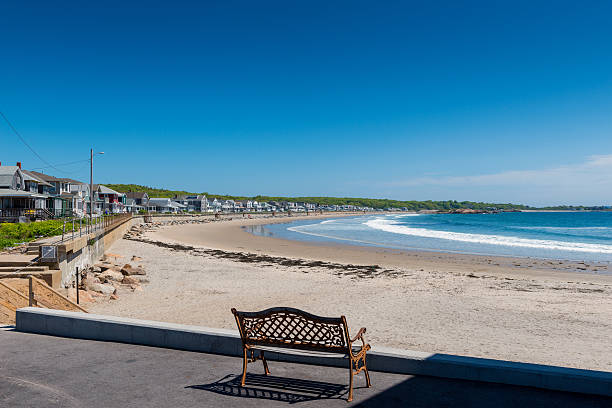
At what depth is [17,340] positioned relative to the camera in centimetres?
619

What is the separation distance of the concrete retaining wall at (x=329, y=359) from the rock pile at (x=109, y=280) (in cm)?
705

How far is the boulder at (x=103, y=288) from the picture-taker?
1352 centimetres

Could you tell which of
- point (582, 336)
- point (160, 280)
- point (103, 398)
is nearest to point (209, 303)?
point (160, 280)

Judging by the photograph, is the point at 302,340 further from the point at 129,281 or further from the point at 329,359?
the point at 129,281

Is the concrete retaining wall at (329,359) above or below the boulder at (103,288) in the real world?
above

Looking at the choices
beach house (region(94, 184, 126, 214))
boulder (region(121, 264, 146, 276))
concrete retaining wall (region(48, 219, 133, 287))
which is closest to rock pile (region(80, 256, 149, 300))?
boulder (region(121, 264, 146, 276))

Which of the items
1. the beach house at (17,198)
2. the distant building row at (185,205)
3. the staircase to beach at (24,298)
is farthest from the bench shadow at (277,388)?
the distant building row at (185,205)

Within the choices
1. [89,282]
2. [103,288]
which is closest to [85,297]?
[103,288]

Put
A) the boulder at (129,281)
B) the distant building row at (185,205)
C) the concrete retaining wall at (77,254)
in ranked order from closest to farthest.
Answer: the concrete retaining wall at (77,254), the boulder at (129,281), the distant building row at (185,205)

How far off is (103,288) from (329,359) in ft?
35.7

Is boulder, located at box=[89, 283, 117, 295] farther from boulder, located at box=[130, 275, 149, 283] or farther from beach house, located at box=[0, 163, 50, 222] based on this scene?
beach house, located at box=[0, 163, 50, 222]

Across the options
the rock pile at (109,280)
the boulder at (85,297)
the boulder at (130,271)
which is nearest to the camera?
the boulder at (85,297)

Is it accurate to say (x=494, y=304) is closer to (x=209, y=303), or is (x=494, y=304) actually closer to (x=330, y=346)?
(x=209, y=303)

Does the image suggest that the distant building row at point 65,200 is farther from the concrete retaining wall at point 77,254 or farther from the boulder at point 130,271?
the boulder at point 130,271
